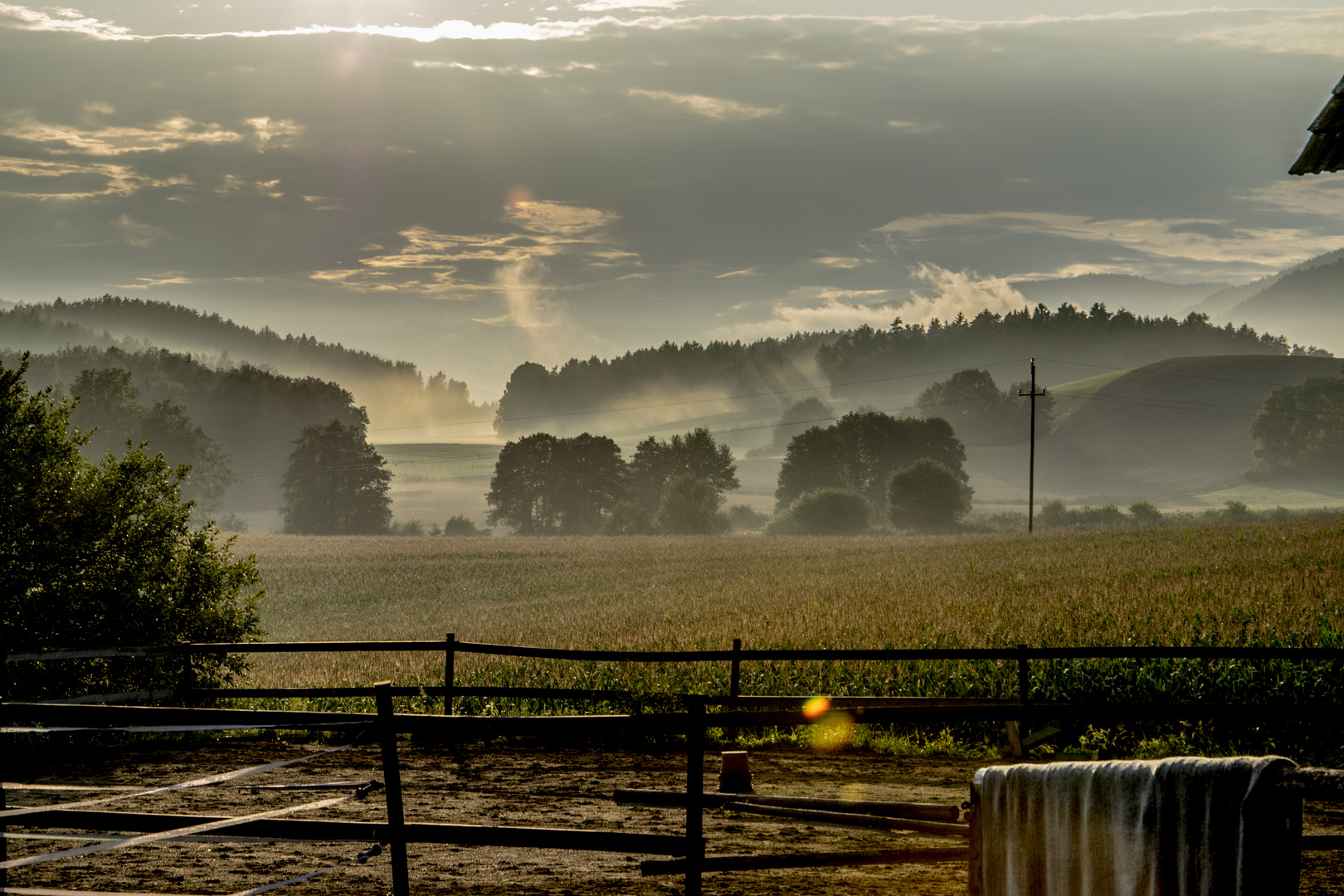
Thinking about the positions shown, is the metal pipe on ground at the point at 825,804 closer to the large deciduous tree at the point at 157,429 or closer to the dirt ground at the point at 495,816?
the dirt ground at the point at 495,816

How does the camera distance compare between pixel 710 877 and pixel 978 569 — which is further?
pixel 978 569

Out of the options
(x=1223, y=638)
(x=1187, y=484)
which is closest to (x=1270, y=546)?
(x=1223, y=638)

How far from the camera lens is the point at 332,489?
111 metres

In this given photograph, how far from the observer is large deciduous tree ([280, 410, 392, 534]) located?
4326 inches

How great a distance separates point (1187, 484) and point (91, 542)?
173713mm

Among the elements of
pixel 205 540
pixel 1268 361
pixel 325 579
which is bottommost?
pixel 325 579

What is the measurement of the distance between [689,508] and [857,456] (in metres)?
24.5

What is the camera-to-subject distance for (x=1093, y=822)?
423cm

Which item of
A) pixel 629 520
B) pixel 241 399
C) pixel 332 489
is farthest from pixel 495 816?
pixel 241 399

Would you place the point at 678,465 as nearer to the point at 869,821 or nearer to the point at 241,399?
the point at 241,399

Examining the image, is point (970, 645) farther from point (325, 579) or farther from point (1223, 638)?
point (325, 579)

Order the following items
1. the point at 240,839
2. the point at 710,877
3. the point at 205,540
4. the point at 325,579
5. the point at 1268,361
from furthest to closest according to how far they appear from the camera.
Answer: the point at 1268,361, the point at 325,579, the point at 205,540, the point at 240,839, the point at 710,877

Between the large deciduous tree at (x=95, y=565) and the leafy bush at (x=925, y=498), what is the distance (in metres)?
90.5

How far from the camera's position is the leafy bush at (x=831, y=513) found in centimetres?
10556
